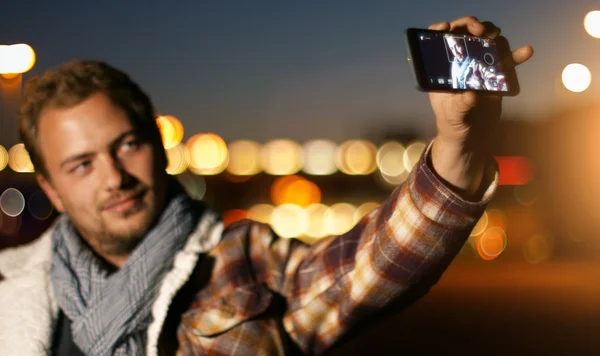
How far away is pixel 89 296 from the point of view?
10.00 feet

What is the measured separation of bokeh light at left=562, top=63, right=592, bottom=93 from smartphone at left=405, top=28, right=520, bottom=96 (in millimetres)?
15784

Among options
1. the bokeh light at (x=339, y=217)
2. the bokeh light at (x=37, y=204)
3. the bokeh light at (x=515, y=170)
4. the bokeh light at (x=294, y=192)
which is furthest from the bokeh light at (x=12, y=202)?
the bokeh light at (x=515, y=170)

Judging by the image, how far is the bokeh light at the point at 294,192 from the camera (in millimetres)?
38741

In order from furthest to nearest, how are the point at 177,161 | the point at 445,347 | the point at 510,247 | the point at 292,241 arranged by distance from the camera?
1. the point at 177,161
2. the point at 510,247
3. the point at 445,347
4. the point at 292,241

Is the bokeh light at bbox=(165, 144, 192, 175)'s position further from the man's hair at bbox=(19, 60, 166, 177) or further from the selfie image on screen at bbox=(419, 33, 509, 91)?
the selfie image on screen at bbox=(419, 33, 509, 91)

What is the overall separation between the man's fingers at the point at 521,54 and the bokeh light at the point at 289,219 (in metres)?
32.5

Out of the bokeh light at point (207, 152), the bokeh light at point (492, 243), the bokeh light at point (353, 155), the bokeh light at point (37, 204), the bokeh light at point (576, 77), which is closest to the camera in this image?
the bokeh light at point (576, 77)

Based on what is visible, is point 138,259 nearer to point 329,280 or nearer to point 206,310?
point 206,310

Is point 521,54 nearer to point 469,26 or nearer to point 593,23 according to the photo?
point 469,26

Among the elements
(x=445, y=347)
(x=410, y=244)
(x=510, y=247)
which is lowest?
(x=510, y=247)

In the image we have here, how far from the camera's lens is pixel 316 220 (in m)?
38.7

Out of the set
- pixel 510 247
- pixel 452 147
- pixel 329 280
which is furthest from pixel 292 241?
pixel 510 247

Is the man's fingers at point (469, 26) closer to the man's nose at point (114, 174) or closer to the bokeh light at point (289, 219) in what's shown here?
the man's nose at point (114, 174)

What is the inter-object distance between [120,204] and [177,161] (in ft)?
193
